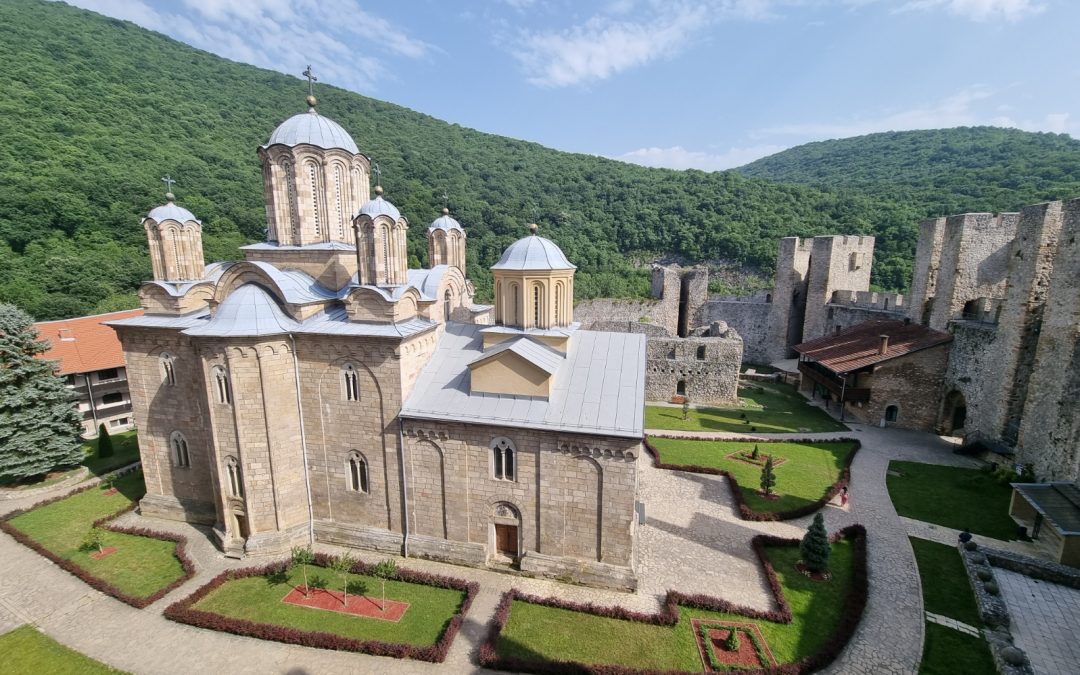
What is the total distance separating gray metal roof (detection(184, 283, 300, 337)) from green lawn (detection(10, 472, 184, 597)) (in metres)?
6.22

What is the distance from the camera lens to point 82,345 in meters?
20.8

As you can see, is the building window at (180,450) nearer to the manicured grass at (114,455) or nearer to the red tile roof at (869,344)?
the manicured grass at (114,455)

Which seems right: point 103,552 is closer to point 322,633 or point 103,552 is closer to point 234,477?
point 234,477

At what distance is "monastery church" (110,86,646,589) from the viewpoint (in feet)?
35.8

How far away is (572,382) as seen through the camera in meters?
11.9

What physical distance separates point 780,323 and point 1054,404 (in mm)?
19760

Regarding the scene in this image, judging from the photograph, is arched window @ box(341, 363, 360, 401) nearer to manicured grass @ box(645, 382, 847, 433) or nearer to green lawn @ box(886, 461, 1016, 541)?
manicured grass @ box(645, 382, 847, 433)

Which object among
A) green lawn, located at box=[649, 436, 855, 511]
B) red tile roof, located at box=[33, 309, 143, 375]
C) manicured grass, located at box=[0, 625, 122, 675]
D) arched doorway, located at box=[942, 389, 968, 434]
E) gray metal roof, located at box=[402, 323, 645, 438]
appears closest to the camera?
manicured grass, located at box=[0, 625, 122, 675]

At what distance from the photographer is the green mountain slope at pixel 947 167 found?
4078 centimetres

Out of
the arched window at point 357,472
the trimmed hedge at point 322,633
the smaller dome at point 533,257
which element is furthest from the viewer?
the smaller dome at point 533,257

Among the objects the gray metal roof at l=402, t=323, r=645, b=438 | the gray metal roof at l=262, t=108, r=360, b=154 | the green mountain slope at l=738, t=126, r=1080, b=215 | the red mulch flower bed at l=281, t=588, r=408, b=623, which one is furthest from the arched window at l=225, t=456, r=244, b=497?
the green mountain slope at l=738, t=126, r=1080, b=215

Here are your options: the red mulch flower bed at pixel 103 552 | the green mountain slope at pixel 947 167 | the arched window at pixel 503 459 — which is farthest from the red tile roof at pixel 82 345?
the green mountain slope at pixel 947 167

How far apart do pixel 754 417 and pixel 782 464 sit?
5659 millimetres

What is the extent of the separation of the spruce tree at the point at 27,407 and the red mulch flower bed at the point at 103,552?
6.50 metres
